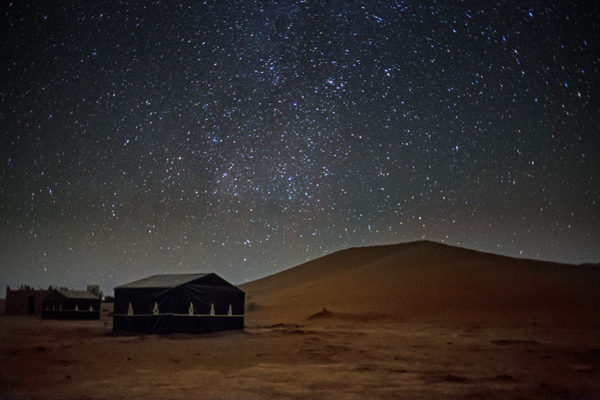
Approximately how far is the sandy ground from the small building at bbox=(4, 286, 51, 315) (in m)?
34.2

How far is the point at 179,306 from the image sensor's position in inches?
890

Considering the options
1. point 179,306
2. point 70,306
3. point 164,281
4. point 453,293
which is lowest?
point 70,306

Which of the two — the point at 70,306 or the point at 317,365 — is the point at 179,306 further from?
the point at 70,306

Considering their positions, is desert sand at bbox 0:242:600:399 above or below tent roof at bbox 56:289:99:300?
below

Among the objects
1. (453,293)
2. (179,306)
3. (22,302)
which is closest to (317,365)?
(179,306)

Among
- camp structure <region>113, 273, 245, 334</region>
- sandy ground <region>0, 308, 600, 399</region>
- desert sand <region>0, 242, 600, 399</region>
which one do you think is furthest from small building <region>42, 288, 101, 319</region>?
sandy ground <region>0, 308, 600, 399</region>

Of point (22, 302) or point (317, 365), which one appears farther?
point (22, 302)

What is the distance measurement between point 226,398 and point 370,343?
38.8ft

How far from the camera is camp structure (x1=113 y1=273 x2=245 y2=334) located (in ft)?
74.1

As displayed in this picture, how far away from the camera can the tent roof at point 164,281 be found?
916 inches

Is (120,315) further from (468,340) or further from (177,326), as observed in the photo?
(468,340)

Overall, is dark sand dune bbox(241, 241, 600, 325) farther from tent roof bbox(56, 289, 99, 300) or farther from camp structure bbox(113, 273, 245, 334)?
tent roof bbox(56, 289, 99, 300)

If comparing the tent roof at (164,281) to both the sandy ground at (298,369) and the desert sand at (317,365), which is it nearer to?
the desert sand at (317,365)

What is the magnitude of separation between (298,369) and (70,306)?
35.7 metres
